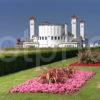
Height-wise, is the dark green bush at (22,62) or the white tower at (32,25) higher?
the white tower at (32,25)

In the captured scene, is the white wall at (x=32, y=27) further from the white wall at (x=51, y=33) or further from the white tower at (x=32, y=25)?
the white wall at (x=51, y=33)

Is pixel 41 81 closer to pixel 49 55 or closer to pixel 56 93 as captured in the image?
pixel 56 93

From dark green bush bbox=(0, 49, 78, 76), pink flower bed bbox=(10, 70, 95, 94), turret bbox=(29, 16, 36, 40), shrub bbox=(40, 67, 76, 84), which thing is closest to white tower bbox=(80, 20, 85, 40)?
turret bbox=(29, 16, 36, 40)

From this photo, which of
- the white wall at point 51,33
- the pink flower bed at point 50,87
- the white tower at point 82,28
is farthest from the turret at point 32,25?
the pink flower bed at point 50,87

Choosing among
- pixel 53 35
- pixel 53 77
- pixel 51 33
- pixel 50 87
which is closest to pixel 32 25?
pixel 51 33

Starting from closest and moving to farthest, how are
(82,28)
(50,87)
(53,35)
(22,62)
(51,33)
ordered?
1. (50,87)
2. (22,62)
3. (53,35)
4. (51,33)
5. (82,28)

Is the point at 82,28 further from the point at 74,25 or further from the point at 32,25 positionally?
the point at 32,25

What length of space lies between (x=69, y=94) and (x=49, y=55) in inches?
852

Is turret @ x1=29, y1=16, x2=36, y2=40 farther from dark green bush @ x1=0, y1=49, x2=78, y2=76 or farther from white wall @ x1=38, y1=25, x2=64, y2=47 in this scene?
dark green bush @ x1=0, y1=49, x2=78, y2=76

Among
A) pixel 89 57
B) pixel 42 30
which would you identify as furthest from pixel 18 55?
pixel 42 30

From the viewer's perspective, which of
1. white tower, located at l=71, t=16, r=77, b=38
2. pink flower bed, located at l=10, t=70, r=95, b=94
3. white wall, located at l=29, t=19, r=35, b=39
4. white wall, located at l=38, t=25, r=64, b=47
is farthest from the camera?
white tower, located at l=71, t=16, r=77, b=38

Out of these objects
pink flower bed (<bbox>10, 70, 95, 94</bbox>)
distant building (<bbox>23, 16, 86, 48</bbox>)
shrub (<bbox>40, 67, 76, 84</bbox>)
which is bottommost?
pink flower bed (<bbox>10, 70, 95, 94</bbox>)

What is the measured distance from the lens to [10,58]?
24219 millimetres

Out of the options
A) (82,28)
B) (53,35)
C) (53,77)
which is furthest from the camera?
(82,28)
